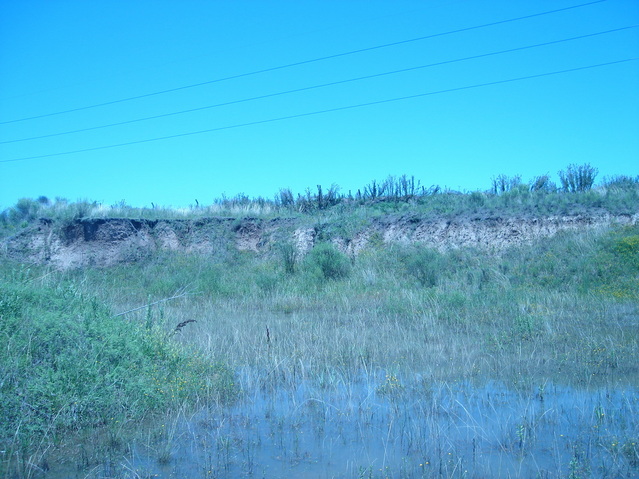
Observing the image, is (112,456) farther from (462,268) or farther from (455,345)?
(462,268)

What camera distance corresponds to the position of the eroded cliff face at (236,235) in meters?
22.0

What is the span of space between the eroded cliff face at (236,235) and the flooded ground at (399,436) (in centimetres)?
1564

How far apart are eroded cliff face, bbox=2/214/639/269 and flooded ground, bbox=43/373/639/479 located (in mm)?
15639

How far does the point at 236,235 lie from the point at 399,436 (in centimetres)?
2255

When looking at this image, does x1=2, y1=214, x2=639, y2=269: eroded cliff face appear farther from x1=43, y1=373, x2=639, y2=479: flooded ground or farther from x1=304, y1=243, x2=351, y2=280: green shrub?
x1=43, y1=373, x2=639, y2=479: flooded ground

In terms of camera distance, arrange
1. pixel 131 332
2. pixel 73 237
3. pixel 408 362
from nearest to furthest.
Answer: pixel 131 332, pixel 408 362, pixel 73 237

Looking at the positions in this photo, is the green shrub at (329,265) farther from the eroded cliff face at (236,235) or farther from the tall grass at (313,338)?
the eroded cliff face at (236,235)

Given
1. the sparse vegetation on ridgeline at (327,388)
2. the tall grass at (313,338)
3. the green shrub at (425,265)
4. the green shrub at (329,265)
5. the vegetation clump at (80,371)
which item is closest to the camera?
the sparse vegetation on ridgeline at (327,388)

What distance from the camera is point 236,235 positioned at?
2773 cm

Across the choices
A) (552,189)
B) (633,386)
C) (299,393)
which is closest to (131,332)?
(299,393)

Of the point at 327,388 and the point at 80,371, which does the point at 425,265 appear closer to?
the point at 327,388

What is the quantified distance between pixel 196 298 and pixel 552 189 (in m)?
17.6

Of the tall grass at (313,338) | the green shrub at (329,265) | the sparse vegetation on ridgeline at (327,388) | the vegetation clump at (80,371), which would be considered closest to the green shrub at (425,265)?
the tall grass at (313,338)

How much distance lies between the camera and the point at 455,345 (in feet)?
32.8
